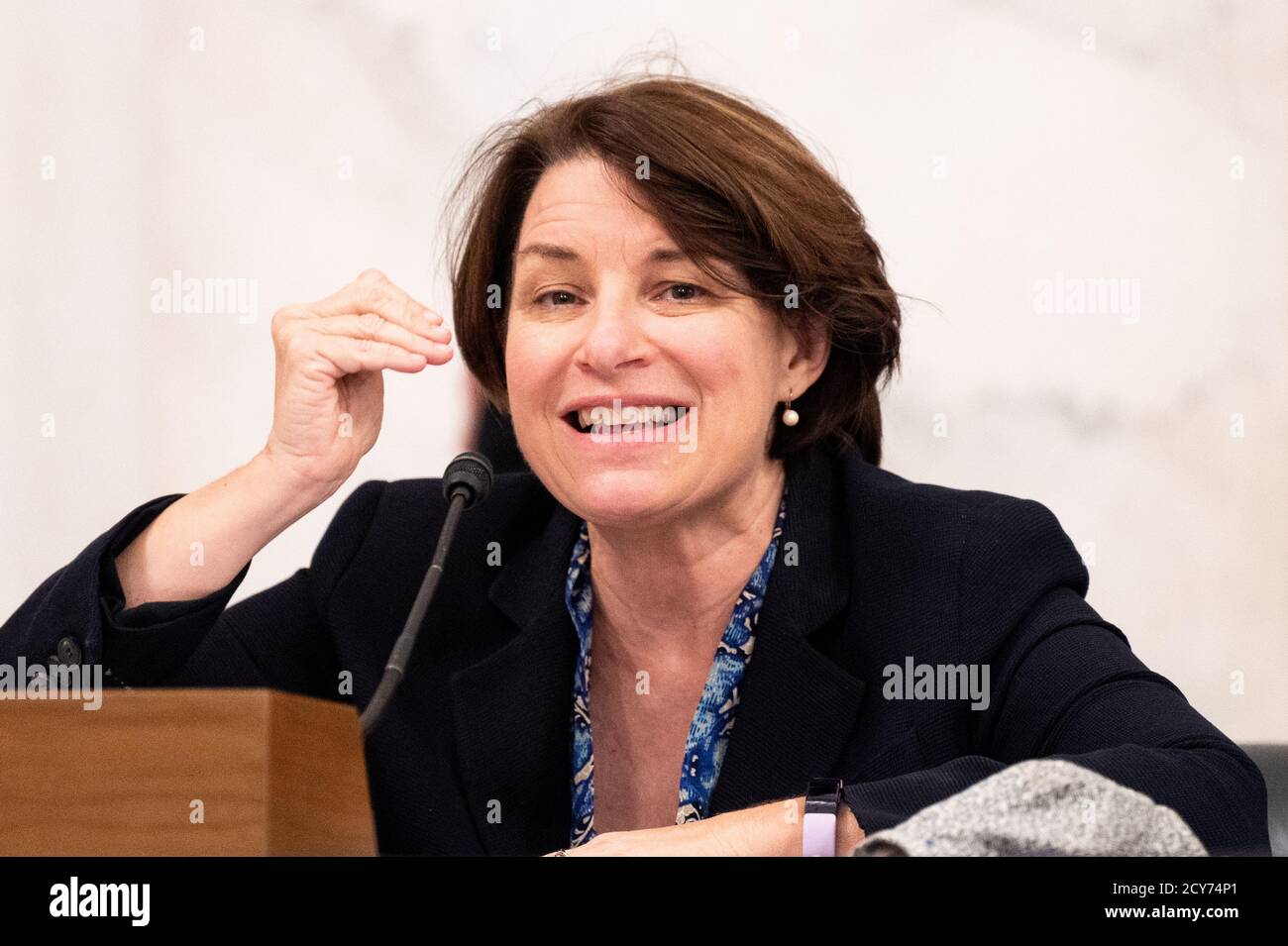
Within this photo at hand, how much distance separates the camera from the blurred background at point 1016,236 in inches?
96.3

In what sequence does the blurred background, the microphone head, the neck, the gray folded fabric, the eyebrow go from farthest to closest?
the blurred background < the neck < the eyebrow < the microphone head < the gray folded fabric

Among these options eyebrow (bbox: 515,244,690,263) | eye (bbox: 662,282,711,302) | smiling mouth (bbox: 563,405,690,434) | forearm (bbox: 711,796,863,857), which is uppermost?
eyebrow (bbox: 515,244,690,263)

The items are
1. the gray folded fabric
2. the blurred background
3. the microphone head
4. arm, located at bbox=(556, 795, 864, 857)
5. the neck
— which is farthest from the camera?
the blurred background

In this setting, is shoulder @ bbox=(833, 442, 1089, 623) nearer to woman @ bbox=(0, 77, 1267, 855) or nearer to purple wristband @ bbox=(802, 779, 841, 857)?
woman @ bbox=(0, 77, 1267, 855)

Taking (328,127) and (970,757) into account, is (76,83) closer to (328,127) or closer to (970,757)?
(328,127)

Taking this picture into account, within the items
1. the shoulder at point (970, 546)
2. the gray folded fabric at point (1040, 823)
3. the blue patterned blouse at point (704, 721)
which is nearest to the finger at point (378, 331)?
the blue patterned blouse at point (704, 721)

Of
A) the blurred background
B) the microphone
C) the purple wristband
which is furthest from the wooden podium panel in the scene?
the blurred background

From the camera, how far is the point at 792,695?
1520mm

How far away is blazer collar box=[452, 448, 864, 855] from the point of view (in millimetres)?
1498

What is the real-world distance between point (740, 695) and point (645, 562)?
19 centimetres

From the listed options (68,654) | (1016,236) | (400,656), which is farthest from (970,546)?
(1016,236)

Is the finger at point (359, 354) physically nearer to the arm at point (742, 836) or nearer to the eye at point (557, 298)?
the eye at point (557, 298)

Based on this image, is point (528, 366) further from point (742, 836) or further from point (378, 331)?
point (742, 836)

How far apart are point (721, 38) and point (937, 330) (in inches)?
24.3
